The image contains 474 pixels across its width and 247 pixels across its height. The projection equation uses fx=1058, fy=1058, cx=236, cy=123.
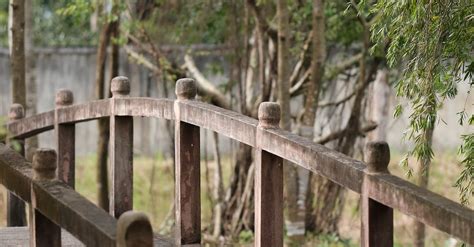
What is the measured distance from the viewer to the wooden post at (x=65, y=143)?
22.5 ft

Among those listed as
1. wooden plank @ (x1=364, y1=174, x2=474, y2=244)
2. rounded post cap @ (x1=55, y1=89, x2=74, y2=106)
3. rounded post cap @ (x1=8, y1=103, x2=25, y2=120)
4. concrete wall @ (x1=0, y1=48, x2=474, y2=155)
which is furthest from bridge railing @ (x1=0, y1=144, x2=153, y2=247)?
concrete wall @ (x1=0, y1=48, x2=474, y2=155)

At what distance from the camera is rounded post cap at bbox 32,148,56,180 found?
4.11m

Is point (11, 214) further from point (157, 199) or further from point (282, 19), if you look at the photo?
point (157, 199)

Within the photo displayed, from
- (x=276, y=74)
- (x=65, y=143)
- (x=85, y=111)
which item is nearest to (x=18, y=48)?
(x=65, y=143)

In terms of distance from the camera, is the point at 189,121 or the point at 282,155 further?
the point at 189,121

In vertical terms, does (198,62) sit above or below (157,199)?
above

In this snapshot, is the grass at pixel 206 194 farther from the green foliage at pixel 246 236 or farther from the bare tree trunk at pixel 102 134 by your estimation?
the bare tree trunk at pixel 102 134

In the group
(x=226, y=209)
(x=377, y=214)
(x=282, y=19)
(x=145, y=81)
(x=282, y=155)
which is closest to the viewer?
(x=377, y=214)

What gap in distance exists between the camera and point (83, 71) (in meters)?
15.8

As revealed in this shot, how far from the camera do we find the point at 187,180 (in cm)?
554

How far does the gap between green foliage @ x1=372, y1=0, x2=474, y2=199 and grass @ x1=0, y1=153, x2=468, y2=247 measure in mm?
5132

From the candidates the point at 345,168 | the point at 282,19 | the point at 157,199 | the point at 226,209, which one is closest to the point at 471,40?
the point at 345,168

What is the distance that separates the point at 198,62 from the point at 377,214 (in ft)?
33.3

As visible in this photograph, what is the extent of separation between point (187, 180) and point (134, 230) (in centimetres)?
204
